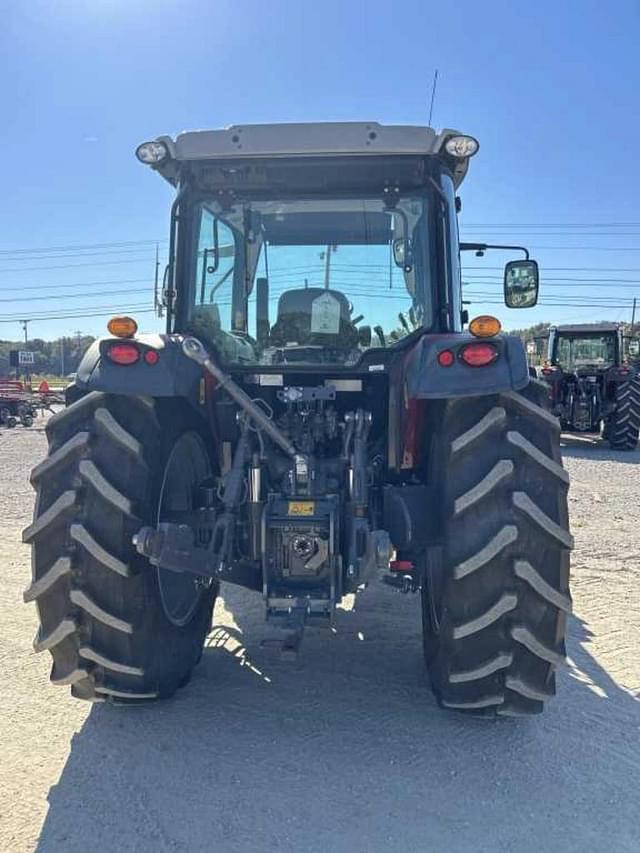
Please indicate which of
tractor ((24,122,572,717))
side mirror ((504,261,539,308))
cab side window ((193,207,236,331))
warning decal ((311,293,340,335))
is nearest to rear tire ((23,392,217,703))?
tractor ((24,122,572,717))

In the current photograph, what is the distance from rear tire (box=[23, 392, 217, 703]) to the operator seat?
0.88 meters

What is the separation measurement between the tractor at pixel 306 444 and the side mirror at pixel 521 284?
0.73 m

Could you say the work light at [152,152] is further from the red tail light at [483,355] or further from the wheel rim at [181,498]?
the red tail light at [483,355]

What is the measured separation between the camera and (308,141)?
3.36 metres

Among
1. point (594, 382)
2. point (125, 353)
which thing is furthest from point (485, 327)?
point (594, 382)

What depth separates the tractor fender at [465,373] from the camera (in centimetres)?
287

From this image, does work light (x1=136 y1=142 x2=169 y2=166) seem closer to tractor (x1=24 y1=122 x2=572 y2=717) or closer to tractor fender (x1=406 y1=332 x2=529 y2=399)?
tractor (x1=24 y1=122 x2=572 y2=717)

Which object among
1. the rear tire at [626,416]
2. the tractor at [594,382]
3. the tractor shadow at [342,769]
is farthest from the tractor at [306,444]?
the rear tire at [626,416]

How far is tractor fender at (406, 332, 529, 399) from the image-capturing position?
2871 millimetres

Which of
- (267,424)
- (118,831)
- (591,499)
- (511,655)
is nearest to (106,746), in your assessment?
(118,831)

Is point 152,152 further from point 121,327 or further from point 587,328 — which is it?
point 587,328

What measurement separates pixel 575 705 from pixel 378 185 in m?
2.67

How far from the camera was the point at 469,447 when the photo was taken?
2902mm

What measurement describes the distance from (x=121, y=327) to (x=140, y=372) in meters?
0.22
